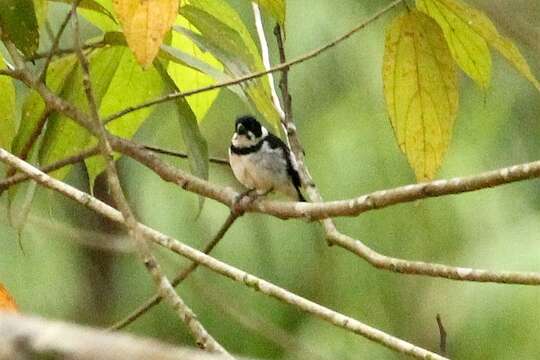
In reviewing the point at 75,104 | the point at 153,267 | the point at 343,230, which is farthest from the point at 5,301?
the point at 343,230

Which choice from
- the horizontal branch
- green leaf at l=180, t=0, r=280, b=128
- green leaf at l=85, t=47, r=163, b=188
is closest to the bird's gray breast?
green leaf at l=85, t=47, r=163, b=188

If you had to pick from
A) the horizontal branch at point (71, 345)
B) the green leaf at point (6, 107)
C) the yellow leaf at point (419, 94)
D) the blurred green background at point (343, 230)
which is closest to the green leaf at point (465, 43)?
the yellow leaf at point (419, 94)

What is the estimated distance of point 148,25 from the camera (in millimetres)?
330

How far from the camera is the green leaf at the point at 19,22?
0.48 m

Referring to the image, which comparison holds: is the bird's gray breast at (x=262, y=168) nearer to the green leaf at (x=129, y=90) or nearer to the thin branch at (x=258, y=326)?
the thin branch at (x=258, y=326)

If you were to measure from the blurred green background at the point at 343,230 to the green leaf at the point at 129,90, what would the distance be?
549 millimetres

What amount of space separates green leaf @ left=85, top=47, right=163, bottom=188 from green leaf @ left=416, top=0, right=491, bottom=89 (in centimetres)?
18

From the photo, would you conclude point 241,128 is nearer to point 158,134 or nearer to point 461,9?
point 158,134

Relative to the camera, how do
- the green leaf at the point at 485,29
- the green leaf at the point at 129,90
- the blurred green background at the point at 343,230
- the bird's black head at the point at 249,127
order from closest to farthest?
the green leaf at the point at 485,29 → the green leaf at the point at 129,90 → the bird's black head at the point at 249,127 → the blurred green background at the point at 343,230

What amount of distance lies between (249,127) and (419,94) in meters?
0.52

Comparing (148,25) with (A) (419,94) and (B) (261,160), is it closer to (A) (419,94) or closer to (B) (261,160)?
(A) (419,94)

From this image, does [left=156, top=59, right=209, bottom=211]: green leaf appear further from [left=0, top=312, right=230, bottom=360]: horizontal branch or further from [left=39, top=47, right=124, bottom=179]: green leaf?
[left=0, top=312, right=230, bottom=360]: horizontal branch

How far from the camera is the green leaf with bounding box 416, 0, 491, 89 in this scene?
0.50 meters

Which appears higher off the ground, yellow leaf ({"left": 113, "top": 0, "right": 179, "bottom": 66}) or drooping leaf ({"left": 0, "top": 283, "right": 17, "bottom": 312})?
yellow leaf ({"left": 113, "top": 0, "right": 179, "bottom": 66})
